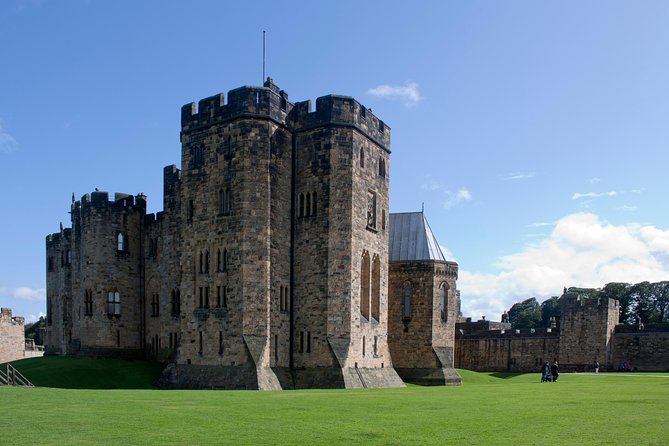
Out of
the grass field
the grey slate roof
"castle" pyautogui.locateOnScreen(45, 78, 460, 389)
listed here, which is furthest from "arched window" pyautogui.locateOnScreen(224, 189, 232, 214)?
the grey slate roof

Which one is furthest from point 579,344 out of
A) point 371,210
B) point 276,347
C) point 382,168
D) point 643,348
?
point 276,347

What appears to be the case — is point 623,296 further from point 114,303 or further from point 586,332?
point 114,303

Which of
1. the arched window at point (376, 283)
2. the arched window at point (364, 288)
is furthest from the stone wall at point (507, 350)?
the arched window at point (364, 288)

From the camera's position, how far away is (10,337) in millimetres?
66875

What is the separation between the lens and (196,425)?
55.5 ft

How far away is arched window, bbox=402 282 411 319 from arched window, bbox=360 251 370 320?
6937mm

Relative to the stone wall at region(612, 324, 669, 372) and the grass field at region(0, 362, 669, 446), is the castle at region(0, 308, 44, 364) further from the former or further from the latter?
the stone wall at region(612, 324, 669, 372)

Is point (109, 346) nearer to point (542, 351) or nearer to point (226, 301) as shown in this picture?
point (226, 301)

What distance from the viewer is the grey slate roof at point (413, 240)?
4841 cm

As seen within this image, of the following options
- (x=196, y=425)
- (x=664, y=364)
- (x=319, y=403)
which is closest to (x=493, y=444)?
(x=196, y=425)

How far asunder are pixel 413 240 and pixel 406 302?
4738 millimetres

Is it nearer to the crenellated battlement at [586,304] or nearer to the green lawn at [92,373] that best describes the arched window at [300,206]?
the green lawn at [92,373]

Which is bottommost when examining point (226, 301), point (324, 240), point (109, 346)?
point (109, 346)

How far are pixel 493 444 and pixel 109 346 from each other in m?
37.4
